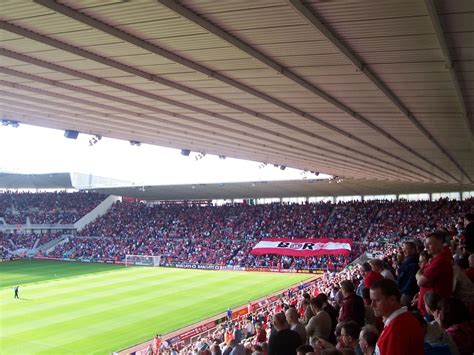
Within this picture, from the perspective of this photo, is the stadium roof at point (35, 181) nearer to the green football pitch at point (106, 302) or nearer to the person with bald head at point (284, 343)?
the green football pitch at point (106, 302)

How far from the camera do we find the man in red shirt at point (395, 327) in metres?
3.42

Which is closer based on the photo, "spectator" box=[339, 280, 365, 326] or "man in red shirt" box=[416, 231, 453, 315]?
"man in red shirt" box=[416, 231, 453, 315]

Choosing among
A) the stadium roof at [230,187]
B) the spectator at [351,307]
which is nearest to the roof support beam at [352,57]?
the spectator at [351,307]

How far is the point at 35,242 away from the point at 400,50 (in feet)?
197

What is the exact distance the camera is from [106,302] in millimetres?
30297

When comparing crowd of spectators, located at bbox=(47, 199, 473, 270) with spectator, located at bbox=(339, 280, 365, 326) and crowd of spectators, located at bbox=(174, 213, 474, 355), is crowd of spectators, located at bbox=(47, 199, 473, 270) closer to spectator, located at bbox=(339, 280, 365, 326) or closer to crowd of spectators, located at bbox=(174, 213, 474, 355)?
crowd of spectators, located at bbox=(174, 213, 474, 355)

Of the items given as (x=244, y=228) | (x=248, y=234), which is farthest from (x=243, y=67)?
(x=244, y=228)

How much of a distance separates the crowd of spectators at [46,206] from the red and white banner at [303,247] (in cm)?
2769

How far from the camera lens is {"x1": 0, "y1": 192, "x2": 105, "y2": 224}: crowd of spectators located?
64.8 m

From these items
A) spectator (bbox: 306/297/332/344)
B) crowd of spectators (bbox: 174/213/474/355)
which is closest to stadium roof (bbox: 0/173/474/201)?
crowd of spectators (bbox: 174/213/474/355)

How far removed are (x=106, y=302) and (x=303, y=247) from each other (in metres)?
21.5

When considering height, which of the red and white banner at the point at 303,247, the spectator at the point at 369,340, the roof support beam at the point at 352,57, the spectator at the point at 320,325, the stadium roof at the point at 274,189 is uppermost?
the roof support beam at the point at 352,57

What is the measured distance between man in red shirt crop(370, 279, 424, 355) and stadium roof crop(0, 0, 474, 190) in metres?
3.58

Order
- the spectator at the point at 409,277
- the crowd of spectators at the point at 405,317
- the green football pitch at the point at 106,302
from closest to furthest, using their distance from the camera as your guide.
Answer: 1. the crowd of spectators at the point at 405,317
2. the spectator at the point at 409,277
3. the green football pitch at the point at 106,302
